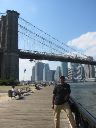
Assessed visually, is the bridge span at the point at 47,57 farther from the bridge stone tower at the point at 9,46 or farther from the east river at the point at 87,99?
the east river at the point at 87,99

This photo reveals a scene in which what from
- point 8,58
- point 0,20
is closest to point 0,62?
point 8,58

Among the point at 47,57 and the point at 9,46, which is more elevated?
the point at 9,46

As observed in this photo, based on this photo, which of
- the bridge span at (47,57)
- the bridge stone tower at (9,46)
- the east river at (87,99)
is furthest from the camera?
the bridge stone tower at (9,46)

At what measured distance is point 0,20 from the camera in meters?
126

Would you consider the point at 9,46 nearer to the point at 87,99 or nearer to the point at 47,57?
the point at 47,57

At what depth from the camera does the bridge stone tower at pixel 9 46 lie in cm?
10575

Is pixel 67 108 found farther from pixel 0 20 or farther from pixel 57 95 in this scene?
pixel 0 20

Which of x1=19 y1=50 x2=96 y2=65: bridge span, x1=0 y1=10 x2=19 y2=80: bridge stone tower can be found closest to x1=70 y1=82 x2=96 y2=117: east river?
x1=19 y1=50 x2=96 y2=65: bridge span

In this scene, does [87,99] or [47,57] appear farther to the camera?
[47,57]

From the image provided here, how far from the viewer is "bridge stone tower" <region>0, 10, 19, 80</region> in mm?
105750

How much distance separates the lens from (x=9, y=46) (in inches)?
4343

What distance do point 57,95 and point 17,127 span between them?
1.99 m

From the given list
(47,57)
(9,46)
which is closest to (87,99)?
(47,57)

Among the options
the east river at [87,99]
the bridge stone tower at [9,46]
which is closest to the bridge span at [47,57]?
the bridge stone tower at [9,46]
